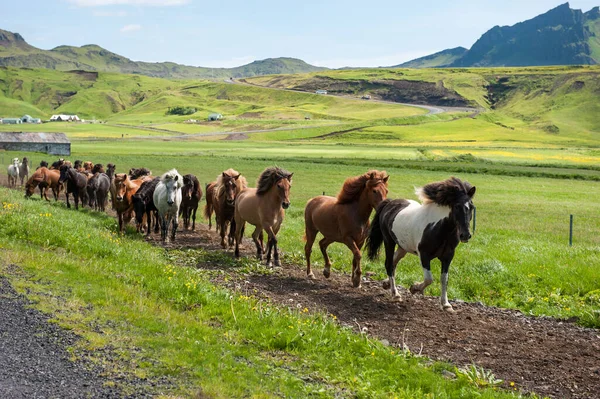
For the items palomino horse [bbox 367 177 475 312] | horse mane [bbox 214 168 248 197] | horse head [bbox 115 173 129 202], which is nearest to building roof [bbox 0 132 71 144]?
horse head [bbox 115 173 129 202]

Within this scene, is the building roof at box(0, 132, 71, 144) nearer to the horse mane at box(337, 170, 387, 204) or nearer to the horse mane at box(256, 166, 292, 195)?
the horse mane at box(256, 166, 292, 195)

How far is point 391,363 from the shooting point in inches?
318

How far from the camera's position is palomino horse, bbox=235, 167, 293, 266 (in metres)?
16.0

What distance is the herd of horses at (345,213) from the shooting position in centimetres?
1171

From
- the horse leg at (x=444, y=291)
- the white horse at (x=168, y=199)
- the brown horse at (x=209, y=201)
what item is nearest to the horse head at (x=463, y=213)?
the horse leg at (x=444, y=291)

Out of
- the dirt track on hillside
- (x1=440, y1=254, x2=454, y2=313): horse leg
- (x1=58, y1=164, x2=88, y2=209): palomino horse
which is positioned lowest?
the dirt track on hillside

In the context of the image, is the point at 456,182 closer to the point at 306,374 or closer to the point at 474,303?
the point at 474,303

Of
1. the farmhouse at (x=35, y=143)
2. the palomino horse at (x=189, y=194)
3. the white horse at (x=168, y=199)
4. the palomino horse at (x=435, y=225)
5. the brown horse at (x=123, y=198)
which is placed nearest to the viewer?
the palomino horse at (x=435, y=225)

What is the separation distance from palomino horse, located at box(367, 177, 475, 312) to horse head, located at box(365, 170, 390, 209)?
0.79 metres

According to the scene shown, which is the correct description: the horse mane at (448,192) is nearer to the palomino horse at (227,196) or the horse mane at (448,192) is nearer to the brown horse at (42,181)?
the palomino horse at (227,196)

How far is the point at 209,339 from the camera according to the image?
8.30 m

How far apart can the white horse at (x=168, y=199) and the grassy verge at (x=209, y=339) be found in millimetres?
7229

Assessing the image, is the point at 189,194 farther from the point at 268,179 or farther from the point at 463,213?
the point at 463,213

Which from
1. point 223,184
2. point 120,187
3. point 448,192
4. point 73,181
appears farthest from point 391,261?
point 73,181
